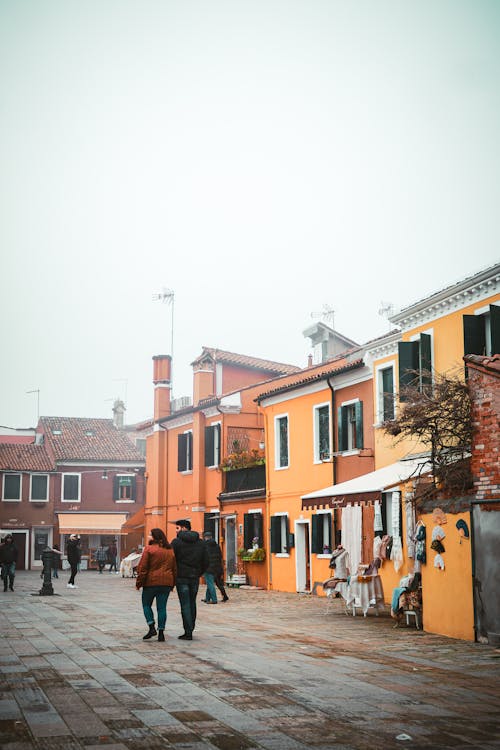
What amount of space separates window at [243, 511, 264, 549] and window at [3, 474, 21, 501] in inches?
965

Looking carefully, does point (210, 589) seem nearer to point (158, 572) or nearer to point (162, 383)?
point (158, 572)

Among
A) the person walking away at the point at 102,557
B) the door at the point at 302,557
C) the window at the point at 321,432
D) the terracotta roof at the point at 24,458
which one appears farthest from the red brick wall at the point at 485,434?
the terracotta roof at the point at 24,458

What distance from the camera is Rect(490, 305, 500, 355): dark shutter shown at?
699 inches

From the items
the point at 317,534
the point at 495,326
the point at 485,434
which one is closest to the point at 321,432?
the point at 317,534

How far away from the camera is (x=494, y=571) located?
11.9 m

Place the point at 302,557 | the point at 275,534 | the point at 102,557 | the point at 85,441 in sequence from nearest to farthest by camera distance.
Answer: the point at 302,557
the point at 275,534
the point at 102,557
the point at 85,441

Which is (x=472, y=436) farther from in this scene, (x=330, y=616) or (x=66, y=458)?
(x=66, y=458)

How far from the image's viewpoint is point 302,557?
2711 centimetres

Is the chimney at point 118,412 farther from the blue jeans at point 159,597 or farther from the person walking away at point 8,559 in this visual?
the blue jeans at point 159,597

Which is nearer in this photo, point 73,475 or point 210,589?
point 210,589

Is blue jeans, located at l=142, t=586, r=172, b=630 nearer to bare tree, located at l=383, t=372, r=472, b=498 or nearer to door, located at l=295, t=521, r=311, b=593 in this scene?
bare tree, located at l=383, t=372, r=472, b=498

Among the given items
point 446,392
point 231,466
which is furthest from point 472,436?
point 231,466

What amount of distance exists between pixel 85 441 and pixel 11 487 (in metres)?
5.66

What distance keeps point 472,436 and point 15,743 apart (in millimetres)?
8042
